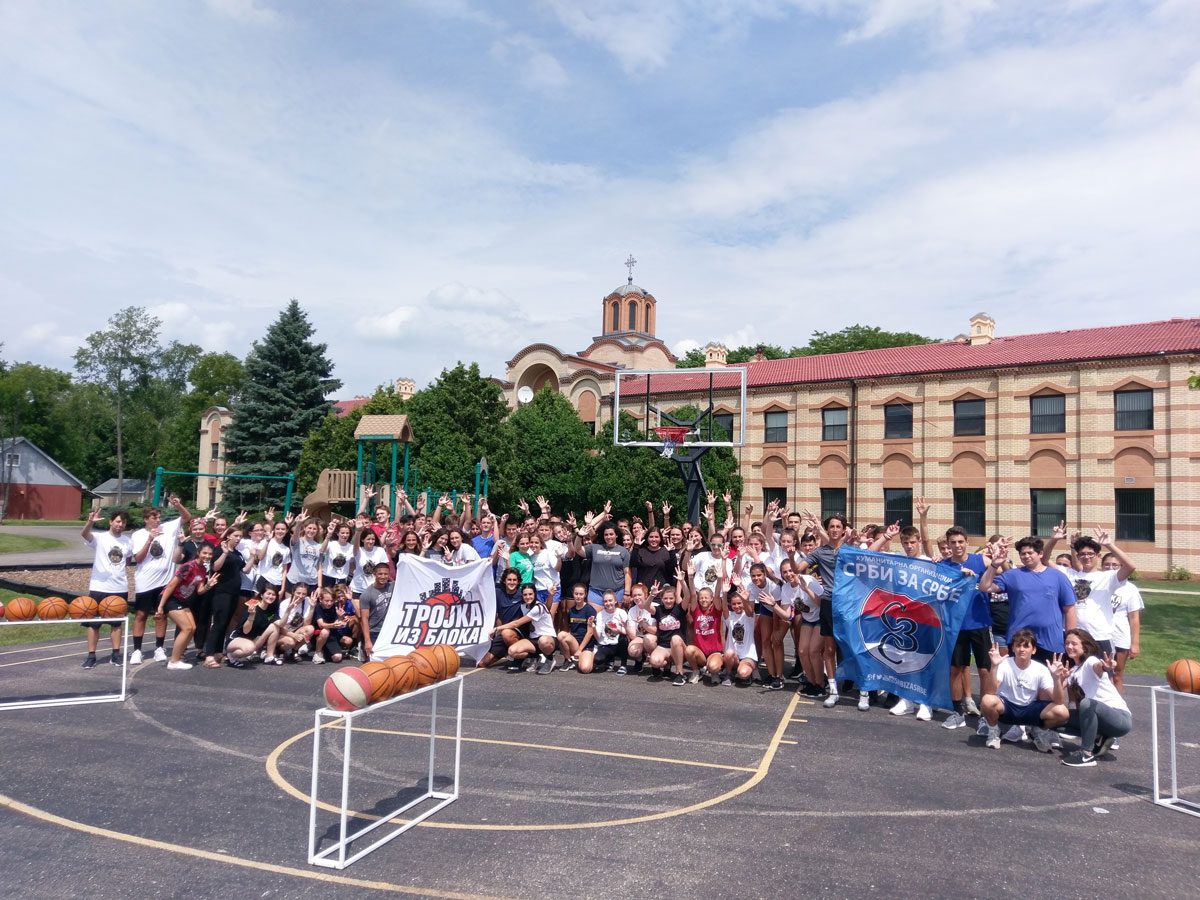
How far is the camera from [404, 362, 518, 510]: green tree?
36594mm

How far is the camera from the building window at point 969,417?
34.2 metres

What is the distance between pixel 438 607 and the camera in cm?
1125

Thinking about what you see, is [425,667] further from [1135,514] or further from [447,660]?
[1135,514]

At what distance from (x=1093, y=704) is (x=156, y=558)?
39.9 feet

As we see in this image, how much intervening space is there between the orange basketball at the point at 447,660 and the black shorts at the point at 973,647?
5966 millimetres

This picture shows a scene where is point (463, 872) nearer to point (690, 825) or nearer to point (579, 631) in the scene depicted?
point (690, 825)

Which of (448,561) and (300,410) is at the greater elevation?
(300,410)

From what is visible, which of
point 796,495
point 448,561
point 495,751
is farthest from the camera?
point 796,495

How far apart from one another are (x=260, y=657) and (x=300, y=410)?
37097 millimetres

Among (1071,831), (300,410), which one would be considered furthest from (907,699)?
(300,410)

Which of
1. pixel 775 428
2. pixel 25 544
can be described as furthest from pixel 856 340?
→ pixel 25 544

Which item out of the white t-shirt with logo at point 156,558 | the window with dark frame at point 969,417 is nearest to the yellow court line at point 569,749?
the white t-shirt with logo at point 156,558

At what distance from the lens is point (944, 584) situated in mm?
9602

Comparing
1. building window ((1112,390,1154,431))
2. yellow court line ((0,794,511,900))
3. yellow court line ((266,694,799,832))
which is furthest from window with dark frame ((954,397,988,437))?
yellow court line ((0,794,511,900))
